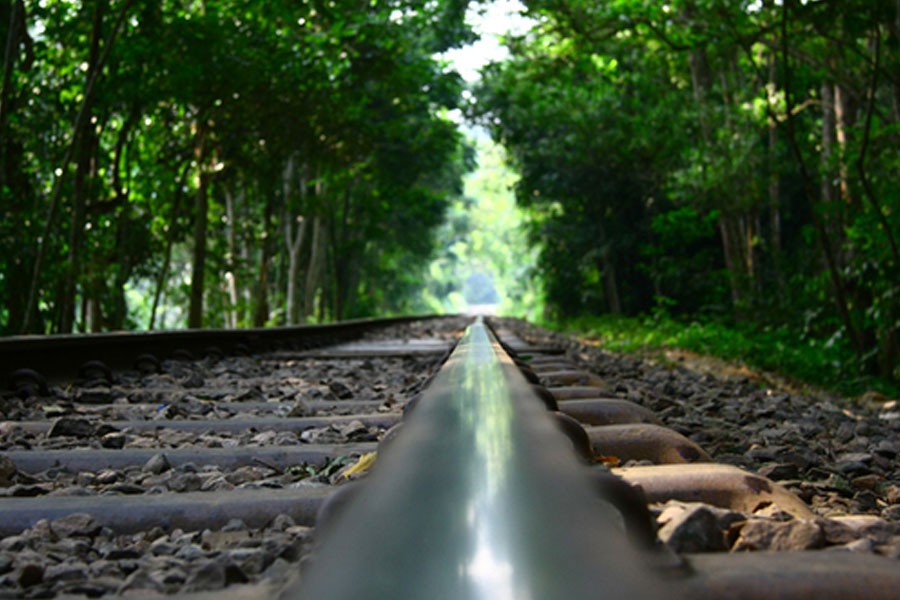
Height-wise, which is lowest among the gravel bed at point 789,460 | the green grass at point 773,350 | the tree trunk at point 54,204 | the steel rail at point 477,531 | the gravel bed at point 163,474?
the green grass at point 773,350

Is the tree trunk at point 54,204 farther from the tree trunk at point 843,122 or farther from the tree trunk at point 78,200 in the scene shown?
the tree trunk at point 843,122

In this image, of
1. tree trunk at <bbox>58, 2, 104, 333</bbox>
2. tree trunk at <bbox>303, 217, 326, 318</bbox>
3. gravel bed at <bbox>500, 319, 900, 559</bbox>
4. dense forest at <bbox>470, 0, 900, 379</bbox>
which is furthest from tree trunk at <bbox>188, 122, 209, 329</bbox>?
tree trunk at <bbox>303, 217, 326, 318</bbox>

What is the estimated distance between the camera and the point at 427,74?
1612cm

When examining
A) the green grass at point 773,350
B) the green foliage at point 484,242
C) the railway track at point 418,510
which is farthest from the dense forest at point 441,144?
the green foliage at point 484,242

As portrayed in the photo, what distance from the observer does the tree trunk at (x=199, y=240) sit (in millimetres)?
11148

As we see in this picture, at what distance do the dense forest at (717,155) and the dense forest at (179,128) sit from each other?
8.19 ft

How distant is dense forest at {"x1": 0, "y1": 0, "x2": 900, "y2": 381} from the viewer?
7.82m

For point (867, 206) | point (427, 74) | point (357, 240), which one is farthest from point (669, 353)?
point (357, 240)

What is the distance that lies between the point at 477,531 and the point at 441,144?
19.3m

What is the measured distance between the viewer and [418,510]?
0.97m

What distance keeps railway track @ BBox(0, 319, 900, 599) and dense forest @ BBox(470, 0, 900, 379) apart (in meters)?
5.17

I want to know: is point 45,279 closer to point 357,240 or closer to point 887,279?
point 887,279

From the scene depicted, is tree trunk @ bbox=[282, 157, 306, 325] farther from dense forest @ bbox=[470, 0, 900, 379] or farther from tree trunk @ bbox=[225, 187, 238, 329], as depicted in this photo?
dense forest @ bbox=[470, 0, 900, 379]

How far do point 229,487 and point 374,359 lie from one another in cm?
450
